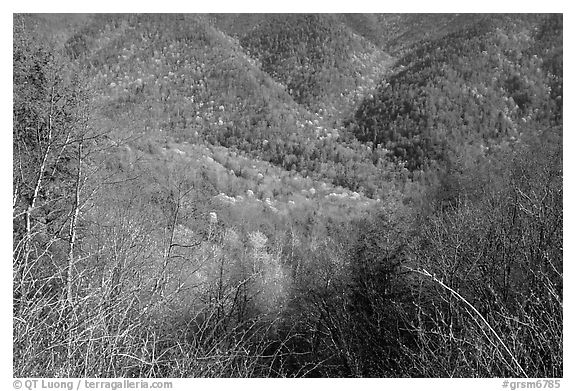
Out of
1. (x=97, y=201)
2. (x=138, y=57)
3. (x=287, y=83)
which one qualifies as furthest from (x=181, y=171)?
(x=287, y=83)

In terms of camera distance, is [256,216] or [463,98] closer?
[256,216]

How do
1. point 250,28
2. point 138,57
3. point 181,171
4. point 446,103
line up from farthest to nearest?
point 446,103
point 138,57
point 250,28
point 181,171

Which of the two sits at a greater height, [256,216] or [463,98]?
[463,98]

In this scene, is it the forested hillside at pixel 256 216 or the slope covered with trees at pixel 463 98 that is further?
the slope covered with trees at pixel 463 98

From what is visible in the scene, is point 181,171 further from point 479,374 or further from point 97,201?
point 479,374

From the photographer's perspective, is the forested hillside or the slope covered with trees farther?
the slope covered with trees

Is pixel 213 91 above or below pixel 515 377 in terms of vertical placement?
above

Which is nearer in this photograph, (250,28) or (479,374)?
(479,374)
